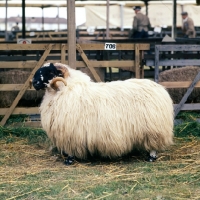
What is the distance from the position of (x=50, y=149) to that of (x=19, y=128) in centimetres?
139

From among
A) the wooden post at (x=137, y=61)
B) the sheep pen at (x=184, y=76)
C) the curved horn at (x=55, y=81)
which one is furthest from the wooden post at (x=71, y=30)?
the sheep pen at (x=184, y=76)

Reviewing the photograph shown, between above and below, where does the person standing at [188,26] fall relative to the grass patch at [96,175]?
above

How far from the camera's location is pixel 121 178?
19.2ft

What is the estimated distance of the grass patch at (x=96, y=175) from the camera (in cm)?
525

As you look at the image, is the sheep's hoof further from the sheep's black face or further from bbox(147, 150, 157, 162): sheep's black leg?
the sheep's black face

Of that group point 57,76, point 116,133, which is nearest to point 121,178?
point 116,133

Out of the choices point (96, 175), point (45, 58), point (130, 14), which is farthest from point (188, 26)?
point (96, 175)

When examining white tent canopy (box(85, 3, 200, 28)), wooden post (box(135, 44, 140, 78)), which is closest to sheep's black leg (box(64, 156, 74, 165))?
wooden post (box(135, 44, 140, 78))

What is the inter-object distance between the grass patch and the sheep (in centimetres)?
27

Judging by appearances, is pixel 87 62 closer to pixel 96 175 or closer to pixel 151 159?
pixel 151 159

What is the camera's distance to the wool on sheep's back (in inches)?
253

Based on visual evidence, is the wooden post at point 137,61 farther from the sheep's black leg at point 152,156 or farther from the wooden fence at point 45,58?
the sheep's black leg at point 152,156

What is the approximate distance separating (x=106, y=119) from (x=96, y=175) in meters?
0.80

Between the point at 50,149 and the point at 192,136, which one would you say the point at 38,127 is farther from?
the point at 192,136
